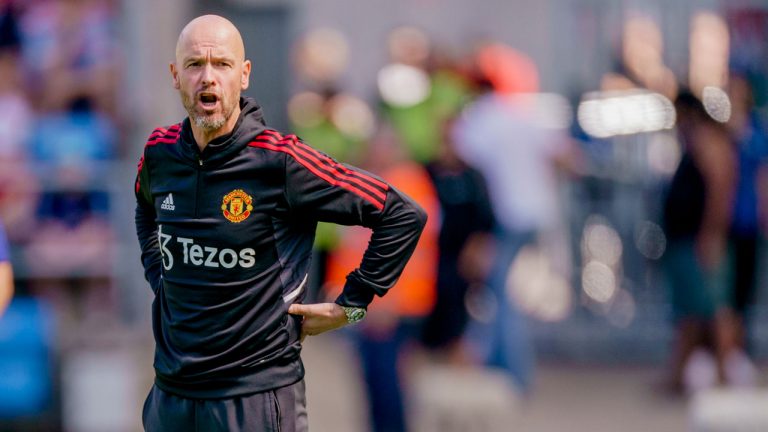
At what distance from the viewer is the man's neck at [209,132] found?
450 centimetres

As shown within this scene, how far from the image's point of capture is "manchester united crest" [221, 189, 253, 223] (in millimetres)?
4484

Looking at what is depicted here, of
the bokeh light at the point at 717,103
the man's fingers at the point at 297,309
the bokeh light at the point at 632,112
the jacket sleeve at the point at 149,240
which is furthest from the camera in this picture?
the bokeh light at the point at 632,112

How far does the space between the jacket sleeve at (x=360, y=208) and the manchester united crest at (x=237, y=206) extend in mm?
128

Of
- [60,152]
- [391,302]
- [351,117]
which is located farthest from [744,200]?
[60,152]

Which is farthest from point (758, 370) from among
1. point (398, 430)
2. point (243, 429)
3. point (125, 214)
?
point (243, 429)

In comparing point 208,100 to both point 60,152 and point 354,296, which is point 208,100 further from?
point 60,152

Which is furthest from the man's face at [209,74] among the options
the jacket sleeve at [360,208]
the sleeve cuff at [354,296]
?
the sleeve cuff at [354,296]

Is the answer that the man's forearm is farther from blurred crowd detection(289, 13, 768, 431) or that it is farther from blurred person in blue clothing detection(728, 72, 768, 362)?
blurred person in blue clothing detection(728, 72, 768, 362)

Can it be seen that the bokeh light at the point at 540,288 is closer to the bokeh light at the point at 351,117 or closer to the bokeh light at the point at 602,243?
the bokeh light at the point at 602,243

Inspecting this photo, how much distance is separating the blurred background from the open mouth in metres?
4.02

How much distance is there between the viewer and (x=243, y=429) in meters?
4.54

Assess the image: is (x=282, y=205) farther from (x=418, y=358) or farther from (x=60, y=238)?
(x=418, y=358)

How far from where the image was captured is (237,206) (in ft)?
14.7

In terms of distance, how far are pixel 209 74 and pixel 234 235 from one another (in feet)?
1.60
